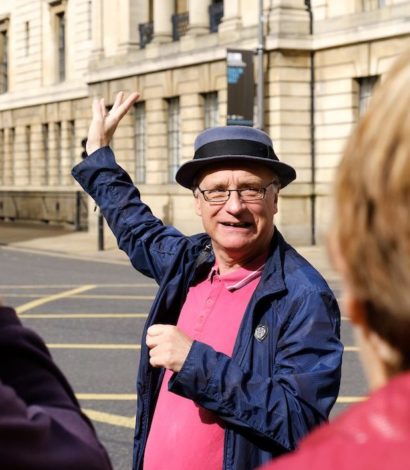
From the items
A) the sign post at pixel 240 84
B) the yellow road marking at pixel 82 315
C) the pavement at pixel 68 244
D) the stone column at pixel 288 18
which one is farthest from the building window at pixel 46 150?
the yellow road marking at pixel 82 315

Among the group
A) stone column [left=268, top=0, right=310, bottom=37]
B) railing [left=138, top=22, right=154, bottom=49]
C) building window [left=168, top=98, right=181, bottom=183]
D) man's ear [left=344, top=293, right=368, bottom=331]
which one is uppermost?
railing [left=138, top=22, right=154, bottom=49]

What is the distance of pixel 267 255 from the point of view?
3.34 m

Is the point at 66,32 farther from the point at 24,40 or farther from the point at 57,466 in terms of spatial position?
the point at 57,466

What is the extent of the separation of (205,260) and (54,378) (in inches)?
68.4

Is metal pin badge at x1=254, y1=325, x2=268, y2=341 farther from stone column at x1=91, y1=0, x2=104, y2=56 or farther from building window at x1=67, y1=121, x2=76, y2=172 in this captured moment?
building window at x1=67, y1=121, x2=76, y2=172

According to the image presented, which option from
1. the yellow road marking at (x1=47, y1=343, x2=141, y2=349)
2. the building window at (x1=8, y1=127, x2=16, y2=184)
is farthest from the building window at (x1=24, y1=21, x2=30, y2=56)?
the yellow road marking at (x1=47, y1=343, x2=141, y2=349)

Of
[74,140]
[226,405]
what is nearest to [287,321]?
[226,405]

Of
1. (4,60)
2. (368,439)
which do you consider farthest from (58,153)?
(368,439)

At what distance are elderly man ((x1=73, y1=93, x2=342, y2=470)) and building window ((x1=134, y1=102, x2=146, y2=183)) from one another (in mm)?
29246

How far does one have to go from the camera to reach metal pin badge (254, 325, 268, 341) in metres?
3.02

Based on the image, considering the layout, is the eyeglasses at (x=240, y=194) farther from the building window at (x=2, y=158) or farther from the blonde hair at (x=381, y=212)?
the building window at (x=2, y=158)

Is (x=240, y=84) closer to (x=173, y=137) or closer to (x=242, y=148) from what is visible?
(x=173, y=137)

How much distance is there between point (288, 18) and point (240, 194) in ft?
77.1

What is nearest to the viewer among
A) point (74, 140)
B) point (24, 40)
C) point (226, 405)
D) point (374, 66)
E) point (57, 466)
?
point (57, 466)
